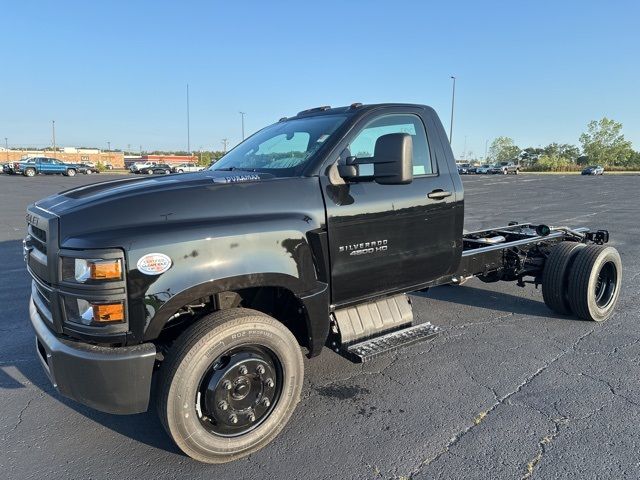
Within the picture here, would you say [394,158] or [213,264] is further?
[394,158]

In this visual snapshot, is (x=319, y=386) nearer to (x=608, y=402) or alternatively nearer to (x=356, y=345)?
(x=356, y=345)

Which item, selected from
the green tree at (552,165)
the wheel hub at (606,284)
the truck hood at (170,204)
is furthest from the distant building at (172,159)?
the truck hood at (170,204)

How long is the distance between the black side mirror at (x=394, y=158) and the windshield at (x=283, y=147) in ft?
1.60

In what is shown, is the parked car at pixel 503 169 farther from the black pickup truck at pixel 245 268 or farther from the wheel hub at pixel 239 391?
the wheel hub at pixel 239 391

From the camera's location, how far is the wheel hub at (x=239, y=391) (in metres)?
2.72

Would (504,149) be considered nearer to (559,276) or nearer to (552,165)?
(552,165)

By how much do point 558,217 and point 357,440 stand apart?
45.5ft

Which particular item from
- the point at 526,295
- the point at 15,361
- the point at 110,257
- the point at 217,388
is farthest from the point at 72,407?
the point at 526,295

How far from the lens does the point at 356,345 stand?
339cm

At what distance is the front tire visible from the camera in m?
2.57

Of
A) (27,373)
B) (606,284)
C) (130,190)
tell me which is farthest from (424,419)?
(606,284)

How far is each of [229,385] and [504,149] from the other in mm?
130255

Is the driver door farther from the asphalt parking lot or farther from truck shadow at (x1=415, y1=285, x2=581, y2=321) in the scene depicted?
truck shadow at (x1=415, y1=285, x2=581, y2=321)

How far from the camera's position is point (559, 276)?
505 cm
